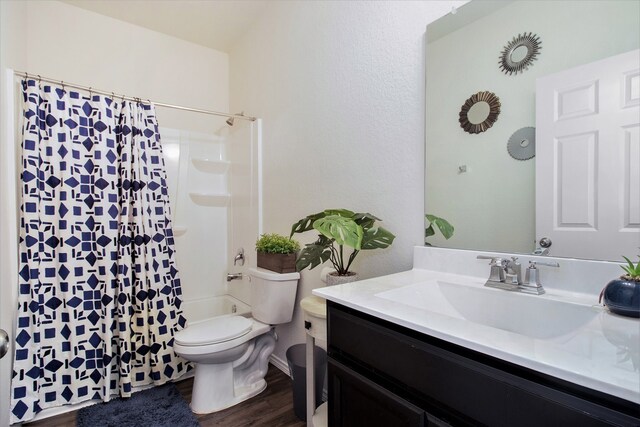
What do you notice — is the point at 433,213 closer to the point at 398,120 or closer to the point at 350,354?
the point at 398,120

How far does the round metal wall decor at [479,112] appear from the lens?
1.15 metres

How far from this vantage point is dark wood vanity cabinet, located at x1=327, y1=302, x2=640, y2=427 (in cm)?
51

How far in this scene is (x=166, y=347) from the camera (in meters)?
2.04

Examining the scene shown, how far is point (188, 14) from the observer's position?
2455 mm

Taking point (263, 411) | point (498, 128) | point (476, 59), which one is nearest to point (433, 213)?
point (498, 128)

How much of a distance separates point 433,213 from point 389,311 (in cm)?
63

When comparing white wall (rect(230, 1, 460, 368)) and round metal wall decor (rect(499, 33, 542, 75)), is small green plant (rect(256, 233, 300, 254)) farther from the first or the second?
round metal wall decor (rect(499, 33, 542, 75))

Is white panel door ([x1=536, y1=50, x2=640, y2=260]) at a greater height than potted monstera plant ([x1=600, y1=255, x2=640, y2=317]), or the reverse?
white panel door ([x1=536, y1=50, x2=640, y2=260])

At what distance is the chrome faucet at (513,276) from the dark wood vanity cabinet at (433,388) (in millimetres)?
441

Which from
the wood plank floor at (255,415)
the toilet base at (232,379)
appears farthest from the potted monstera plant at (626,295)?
the toilet base at (232,379)

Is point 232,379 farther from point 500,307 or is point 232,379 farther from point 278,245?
point 500,307

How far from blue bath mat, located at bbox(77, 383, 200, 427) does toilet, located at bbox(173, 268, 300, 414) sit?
98 millimetres

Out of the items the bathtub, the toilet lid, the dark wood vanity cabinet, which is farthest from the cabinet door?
the bathtub

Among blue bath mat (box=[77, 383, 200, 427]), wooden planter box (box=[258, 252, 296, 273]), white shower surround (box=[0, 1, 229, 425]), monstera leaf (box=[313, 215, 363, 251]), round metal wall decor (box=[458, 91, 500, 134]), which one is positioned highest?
white shower surround (box=[0, 1, 229, 425])
